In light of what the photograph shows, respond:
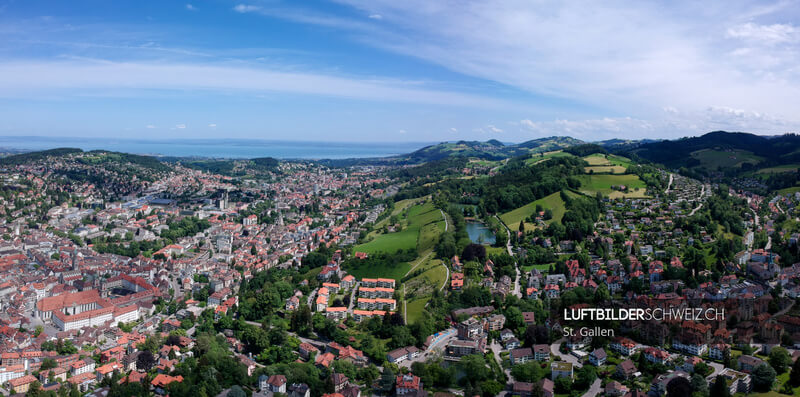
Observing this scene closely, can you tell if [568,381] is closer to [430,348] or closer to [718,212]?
[430,348]

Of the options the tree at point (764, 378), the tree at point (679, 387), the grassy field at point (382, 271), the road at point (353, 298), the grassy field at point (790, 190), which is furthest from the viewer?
the grassy field at point (790, 190)

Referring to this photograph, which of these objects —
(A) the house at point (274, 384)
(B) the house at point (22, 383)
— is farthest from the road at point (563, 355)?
(B) the house at point (22, 383)

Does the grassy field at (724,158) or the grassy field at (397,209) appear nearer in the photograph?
the grassy field at (397,209)

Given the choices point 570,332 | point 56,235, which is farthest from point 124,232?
point 570,332

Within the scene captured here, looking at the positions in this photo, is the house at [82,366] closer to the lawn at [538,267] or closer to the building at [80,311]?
the building at [80,311]

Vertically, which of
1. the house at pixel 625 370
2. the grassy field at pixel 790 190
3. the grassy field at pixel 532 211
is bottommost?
the house at pixel 625 370

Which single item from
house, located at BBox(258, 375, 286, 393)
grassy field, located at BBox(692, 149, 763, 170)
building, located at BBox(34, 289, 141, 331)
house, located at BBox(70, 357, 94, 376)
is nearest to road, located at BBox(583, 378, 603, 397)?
house, located at BBox(258, 375, 286, 393)

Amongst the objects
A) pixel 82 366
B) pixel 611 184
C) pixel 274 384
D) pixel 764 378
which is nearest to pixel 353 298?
pixel 274 384

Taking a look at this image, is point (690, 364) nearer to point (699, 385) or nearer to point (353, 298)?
point (699, 385)
